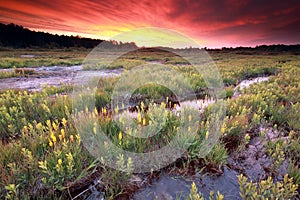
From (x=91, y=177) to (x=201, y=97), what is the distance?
16.2 feet

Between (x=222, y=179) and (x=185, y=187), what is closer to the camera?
(x=185, y=187)

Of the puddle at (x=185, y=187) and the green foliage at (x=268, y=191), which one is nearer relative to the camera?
the green foliage at (x=268, y=191)

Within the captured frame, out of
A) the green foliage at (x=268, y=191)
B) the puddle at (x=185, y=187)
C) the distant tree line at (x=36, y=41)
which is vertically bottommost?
the puddle at (x=185, y=187)

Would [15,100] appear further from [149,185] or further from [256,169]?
[256,169]

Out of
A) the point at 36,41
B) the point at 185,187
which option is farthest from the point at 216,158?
the point at 36,41

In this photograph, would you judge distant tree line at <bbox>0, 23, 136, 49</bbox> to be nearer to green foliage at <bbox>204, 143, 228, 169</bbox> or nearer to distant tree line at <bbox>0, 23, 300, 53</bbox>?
distant tree line at <bbox>0, 23, 300, 53</bbox>

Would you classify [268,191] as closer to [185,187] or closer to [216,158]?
[216,158]

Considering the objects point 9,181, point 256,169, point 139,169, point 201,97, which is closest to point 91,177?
point 139,169

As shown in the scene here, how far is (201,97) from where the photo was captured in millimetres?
6578

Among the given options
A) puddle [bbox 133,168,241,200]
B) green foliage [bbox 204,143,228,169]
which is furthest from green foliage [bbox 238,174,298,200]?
green foliage [bbox 204,143,228,169]

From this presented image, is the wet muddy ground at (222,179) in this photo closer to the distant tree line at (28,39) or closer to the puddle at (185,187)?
the puddle at (185,187)

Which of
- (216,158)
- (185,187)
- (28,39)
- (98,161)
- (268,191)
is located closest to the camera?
(268,191)

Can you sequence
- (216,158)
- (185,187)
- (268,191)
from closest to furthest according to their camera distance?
(268,191) < (185,187) < (216,158)

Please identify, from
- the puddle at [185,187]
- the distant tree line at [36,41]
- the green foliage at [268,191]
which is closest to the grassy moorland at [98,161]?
the green foliage at [268,191]
